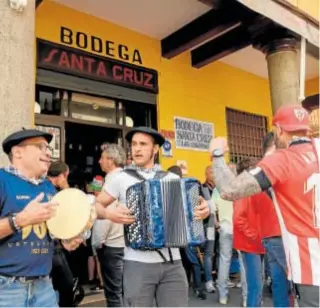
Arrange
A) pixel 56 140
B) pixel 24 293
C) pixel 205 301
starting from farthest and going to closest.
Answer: pixel 56 140 < pixel 205 301 < pixel 24 293

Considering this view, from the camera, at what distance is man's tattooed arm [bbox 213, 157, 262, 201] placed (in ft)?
7.98

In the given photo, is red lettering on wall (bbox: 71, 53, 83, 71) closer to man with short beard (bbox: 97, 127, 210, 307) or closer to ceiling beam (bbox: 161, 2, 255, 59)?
ceiling beam (bbox: 161, 2, 255, 59)

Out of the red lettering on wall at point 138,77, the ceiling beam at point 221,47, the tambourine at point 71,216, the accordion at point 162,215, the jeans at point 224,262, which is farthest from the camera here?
the ceiling beam at point 221,47

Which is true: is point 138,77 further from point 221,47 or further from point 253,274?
point 253,274

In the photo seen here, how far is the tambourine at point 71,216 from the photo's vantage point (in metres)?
2.40

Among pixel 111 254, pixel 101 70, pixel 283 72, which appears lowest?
pixel 111 254

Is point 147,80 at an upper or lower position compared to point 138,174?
upper

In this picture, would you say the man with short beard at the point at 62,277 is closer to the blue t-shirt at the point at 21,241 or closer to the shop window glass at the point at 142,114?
the blue t-shirt at the point at 21,241

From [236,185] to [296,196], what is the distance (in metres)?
0.37

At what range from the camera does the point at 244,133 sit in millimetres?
9398

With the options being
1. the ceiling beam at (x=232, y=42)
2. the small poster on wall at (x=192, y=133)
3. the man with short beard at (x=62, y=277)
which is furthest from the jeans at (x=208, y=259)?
the ceiling beam at (x=232, y=42)

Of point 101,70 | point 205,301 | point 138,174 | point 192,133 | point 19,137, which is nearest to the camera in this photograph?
point 19,137

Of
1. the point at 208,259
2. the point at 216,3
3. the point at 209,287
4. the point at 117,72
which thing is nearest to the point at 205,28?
the point at 216,3

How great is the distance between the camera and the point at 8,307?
2.21 metres
